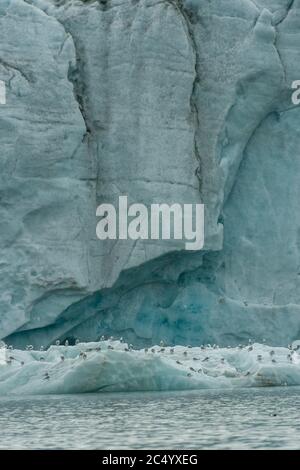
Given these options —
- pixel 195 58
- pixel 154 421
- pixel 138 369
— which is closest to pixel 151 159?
pixel 195 58

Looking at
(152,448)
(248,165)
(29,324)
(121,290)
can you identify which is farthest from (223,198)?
(152,448)

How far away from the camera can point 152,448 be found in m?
15.1

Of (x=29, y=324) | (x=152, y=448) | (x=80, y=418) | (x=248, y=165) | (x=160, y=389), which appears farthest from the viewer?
(x=248, y=165)

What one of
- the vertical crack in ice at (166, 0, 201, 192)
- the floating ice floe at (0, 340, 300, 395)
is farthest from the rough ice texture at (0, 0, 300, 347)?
the floating ice floe at (0, 340, 300, 395)

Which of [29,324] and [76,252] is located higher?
[76,252]

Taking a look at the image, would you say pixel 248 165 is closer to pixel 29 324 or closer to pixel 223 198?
pixel 223 198

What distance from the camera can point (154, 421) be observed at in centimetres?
1819

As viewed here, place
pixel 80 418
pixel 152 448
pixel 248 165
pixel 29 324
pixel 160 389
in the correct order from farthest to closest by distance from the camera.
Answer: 1. pixel 248 165
2. pixel 29 324
3. pixel 160 389
4. pixel 80 418
5. pixel 152 448

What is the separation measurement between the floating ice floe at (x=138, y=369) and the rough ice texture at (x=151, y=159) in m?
3.07

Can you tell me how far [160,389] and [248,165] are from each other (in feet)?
27.3

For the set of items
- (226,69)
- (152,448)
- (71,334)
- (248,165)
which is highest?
(226,69)

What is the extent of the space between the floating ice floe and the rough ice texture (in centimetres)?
307

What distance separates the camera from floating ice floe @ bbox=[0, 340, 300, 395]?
2348cm

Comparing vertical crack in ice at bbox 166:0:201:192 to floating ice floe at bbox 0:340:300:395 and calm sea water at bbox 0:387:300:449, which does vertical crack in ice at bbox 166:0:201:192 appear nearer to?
floating ice floe at bbox 0:340:300:395
